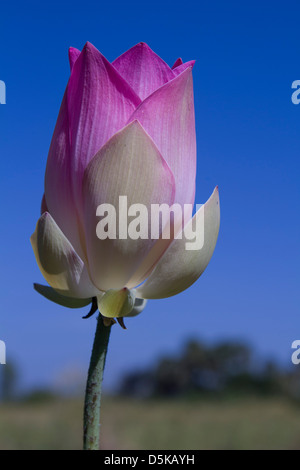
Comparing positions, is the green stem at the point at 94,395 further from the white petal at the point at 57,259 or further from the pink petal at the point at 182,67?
the pink petal at the point at 182,67

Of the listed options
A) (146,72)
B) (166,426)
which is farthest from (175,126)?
(166,426)

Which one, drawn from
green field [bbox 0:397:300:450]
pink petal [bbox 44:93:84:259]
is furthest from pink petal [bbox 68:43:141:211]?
green field [bbox 0:397:300:450]

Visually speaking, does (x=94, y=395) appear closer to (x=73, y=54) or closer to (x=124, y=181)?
(x=124, y=181)

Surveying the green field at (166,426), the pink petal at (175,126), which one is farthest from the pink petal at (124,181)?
the green field at (166,426)

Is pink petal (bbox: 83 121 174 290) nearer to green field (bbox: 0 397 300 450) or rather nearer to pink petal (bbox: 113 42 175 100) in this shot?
pink petal (bbox: 113 42 175 100)

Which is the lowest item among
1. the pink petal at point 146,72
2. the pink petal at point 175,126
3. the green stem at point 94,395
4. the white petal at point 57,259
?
the green stem at point 94,395
